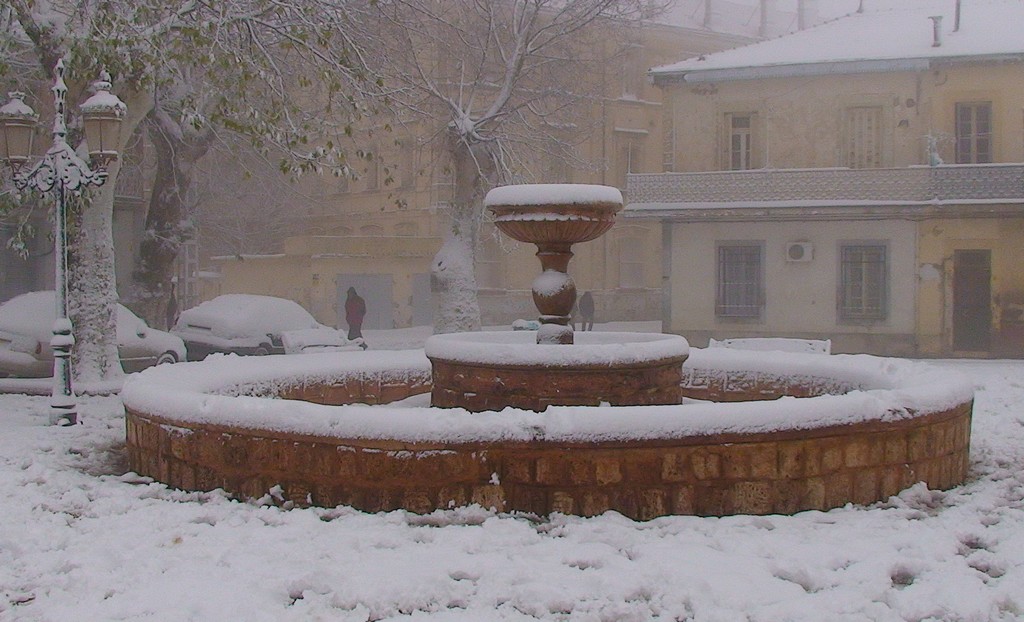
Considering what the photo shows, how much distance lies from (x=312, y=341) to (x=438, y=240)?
14105 mm

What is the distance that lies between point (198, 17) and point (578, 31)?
12.4m

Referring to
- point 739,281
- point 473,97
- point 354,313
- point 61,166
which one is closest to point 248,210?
point 354,313

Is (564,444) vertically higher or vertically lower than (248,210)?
lower

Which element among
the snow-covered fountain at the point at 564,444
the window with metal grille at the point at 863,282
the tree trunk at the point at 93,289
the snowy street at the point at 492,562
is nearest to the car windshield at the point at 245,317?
the tree trunk at the point at 93,289

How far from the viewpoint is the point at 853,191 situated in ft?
75.0

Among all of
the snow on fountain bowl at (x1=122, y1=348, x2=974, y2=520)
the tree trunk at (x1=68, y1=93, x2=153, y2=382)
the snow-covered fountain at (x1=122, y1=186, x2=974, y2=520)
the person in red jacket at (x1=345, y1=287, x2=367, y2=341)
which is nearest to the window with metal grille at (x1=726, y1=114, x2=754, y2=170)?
the person in red jacket at (x1=345, y1=287, x2=367, y2=341)

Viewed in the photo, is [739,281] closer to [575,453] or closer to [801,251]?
[801,251]

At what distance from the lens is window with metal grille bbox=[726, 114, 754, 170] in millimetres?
24641

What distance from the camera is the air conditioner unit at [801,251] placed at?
2391 centimetres

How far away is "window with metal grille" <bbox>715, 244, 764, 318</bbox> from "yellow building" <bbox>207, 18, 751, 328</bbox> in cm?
618

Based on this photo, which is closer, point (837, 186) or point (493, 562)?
point (493, 562)

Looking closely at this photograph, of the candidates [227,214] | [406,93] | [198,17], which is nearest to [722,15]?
[227,214]

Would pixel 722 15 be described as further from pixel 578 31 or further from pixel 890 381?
pixel 890 381

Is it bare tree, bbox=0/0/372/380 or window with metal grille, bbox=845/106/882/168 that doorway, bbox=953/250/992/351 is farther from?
bare tree, bbox=0/0/372/380
